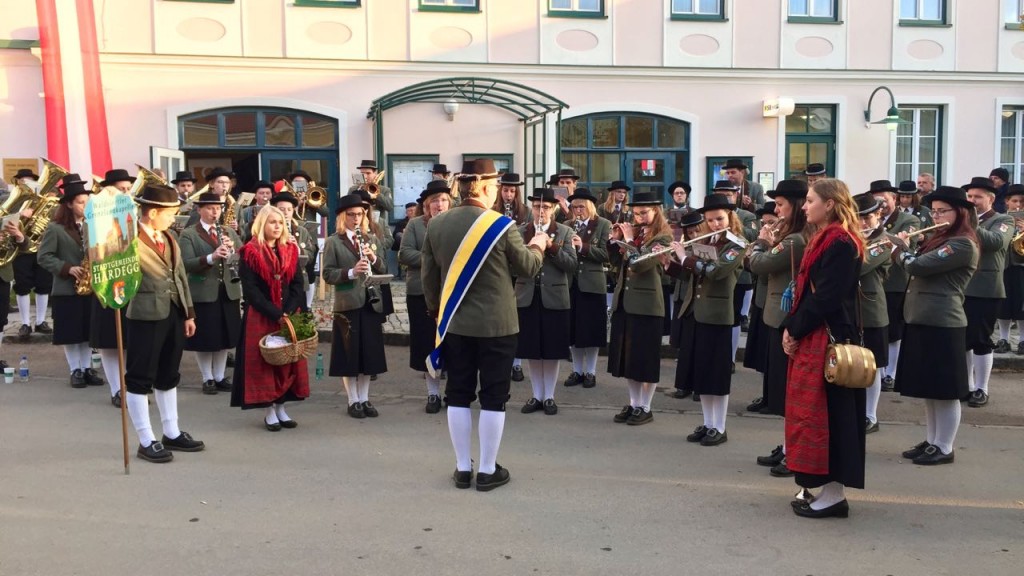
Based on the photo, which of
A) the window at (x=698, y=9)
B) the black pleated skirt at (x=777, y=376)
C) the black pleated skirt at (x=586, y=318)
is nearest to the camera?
the black pleated skirt at (x=777, y=376)

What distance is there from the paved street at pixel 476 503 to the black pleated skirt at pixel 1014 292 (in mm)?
2689

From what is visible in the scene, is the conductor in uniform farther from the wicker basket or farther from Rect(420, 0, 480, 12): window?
Rect(420, 0, 480, 12): window

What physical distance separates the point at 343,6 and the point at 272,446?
10.8 meters

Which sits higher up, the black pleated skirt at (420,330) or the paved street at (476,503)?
the black pleated skirt at (420,330)

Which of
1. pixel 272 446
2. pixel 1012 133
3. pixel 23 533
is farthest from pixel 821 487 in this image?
pixel 1012 133

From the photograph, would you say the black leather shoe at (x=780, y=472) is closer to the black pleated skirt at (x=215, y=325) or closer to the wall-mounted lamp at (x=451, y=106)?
the black pleated skirt at (x=215, y=325)

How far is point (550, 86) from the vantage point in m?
16.6

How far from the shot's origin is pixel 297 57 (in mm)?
15742

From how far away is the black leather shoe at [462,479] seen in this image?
5844mm

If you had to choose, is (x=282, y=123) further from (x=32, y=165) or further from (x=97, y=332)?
(x=97, y=332)

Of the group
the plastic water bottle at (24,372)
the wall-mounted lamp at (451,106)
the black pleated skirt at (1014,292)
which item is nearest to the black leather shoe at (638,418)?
the black pleated skirt at (1014,292)

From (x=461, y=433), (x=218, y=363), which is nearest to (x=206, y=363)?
(x=218, y=363)

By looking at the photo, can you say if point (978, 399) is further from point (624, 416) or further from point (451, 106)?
point (451, 106)

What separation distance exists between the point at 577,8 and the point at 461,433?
12.4m
